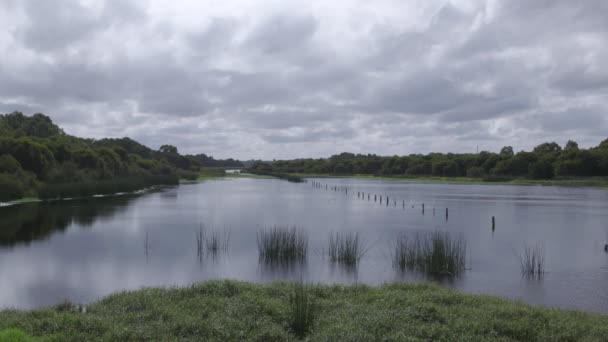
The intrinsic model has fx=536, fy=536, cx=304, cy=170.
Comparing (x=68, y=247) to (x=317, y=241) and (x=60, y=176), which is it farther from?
(x=60, y=176)

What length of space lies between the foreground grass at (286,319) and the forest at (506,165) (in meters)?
96.7

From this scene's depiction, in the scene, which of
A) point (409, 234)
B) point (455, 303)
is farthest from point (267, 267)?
point (409, 234)

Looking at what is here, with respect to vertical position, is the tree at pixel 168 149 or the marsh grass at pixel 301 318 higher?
the tree at pixel 168 149

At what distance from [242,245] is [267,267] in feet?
16.7

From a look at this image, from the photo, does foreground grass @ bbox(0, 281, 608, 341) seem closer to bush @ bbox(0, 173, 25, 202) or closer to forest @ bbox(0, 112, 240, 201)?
bush @ bbox(0, 173, 25, 202)

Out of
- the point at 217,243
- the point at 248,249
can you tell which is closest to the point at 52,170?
the point at 217,243

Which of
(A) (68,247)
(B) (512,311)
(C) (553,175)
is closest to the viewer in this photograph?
(B) (512,311)

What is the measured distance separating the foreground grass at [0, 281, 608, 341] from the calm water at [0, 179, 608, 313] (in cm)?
339

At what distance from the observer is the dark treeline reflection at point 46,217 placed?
24969mm

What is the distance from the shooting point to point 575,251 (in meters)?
21.9

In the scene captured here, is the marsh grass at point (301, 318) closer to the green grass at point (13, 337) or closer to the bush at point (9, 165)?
the green grass at point (13, 337)

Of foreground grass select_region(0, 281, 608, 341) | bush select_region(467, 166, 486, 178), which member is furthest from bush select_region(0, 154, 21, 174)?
bush select_region(467, 166, 486, 178)

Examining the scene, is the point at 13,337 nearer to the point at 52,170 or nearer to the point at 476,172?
the point at 52,170

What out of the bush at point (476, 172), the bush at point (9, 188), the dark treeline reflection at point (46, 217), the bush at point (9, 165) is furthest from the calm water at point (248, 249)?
the bush at point (476, 172)
